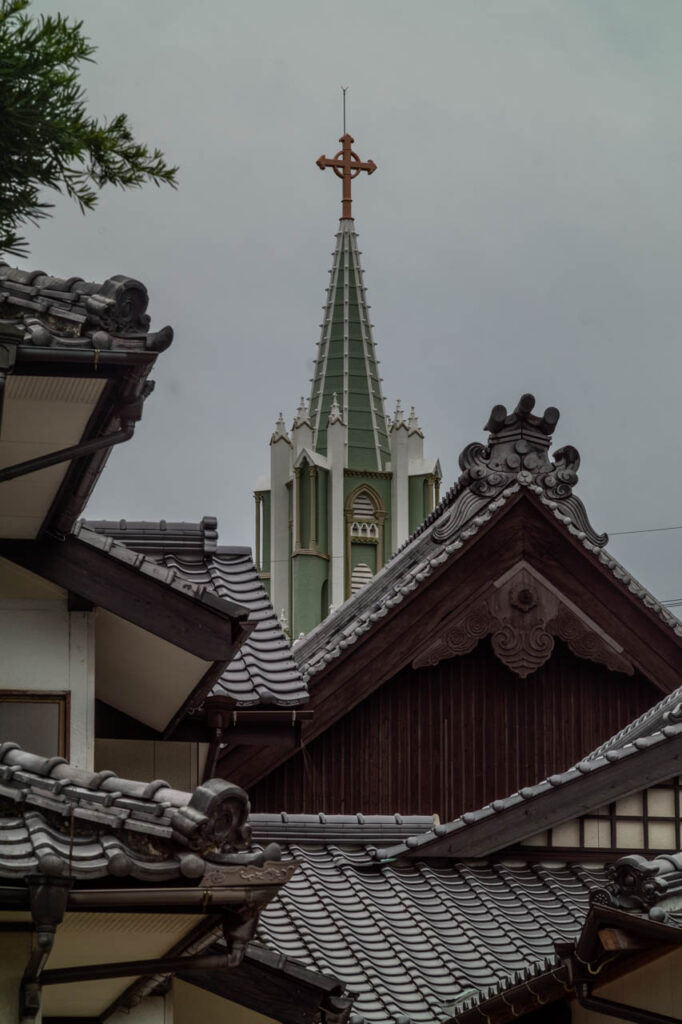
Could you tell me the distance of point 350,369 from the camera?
75.4 metres

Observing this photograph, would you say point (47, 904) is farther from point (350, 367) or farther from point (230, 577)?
point (350, 367)

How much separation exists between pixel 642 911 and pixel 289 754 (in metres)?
9.20

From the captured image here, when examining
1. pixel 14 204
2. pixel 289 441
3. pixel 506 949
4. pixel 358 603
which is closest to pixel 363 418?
pixel 289 441

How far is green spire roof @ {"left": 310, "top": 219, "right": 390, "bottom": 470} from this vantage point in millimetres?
73188

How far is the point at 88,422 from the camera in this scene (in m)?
8.98

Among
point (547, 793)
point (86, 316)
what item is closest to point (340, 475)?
point (547, 793)

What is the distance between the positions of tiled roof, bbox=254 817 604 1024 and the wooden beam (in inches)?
110

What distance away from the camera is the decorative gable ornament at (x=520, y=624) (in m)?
18.8

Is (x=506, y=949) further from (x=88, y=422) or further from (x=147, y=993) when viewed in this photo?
(x=88, y=422)

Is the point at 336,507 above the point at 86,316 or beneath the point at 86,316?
above

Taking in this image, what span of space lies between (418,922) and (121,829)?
590 centimetres

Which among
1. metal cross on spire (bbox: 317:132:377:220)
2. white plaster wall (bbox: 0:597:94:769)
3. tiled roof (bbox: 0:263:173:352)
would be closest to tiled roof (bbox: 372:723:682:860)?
white plaster wall (bbox: 0:597:94:769)

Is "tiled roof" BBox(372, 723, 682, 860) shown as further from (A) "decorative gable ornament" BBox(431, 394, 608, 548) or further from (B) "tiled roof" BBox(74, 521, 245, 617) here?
(A) "decorative gable ornament" BBox(431, 394, 608, 548)

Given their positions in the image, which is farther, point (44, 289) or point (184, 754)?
point (184, 754)
